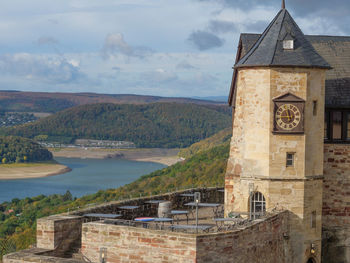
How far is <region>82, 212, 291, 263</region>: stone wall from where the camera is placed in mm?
17828

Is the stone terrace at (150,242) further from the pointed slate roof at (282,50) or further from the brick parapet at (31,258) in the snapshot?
the pointed slate roof at (282,50)

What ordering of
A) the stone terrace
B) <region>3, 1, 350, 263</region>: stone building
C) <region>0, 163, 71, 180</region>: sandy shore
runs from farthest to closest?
1. <region>0, 163, 71, 180</region>: sandy shore
2. <region>3, 1, 350, 263</region>: stone building
3. the stone terrace

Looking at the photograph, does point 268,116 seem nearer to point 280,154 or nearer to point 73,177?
point 280,154

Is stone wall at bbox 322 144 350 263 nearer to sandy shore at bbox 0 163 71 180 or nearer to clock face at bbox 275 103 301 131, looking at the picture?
clock face at bbox 275 103 301 131

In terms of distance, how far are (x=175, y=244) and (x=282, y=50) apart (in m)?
8.62

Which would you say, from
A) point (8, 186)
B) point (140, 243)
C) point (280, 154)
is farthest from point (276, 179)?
point (8, 186)

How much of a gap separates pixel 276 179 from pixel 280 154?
33.4 inches

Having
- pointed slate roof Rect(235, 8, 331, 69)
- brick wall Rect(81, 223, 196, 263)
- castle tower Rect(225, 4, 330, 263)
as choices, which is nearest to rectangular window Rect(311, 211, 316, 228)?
castle tower Rect(225, 4, 330, 263)

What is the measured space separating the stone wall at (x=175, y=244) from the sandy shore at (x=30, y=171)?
6620 inches

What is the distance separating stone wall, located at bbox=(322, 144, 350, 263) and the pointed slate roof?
3.71m

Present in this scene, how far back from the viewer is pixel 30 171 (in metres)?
190

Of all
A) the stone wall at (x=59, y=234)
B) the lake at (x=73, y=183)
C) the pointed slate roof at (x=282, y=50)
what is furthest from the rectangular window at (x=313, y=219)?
the lake at (x=73, y=183)

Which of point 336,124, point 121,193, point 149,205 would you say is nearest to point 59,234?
point 149,205

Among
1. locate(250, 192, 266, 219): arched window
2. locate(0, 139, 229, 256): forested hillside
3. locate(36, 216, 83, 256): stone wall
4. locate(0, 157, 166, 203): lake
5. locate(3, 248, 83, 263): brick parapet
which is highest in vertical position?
locate(250, 192, 266, 219): arched window
